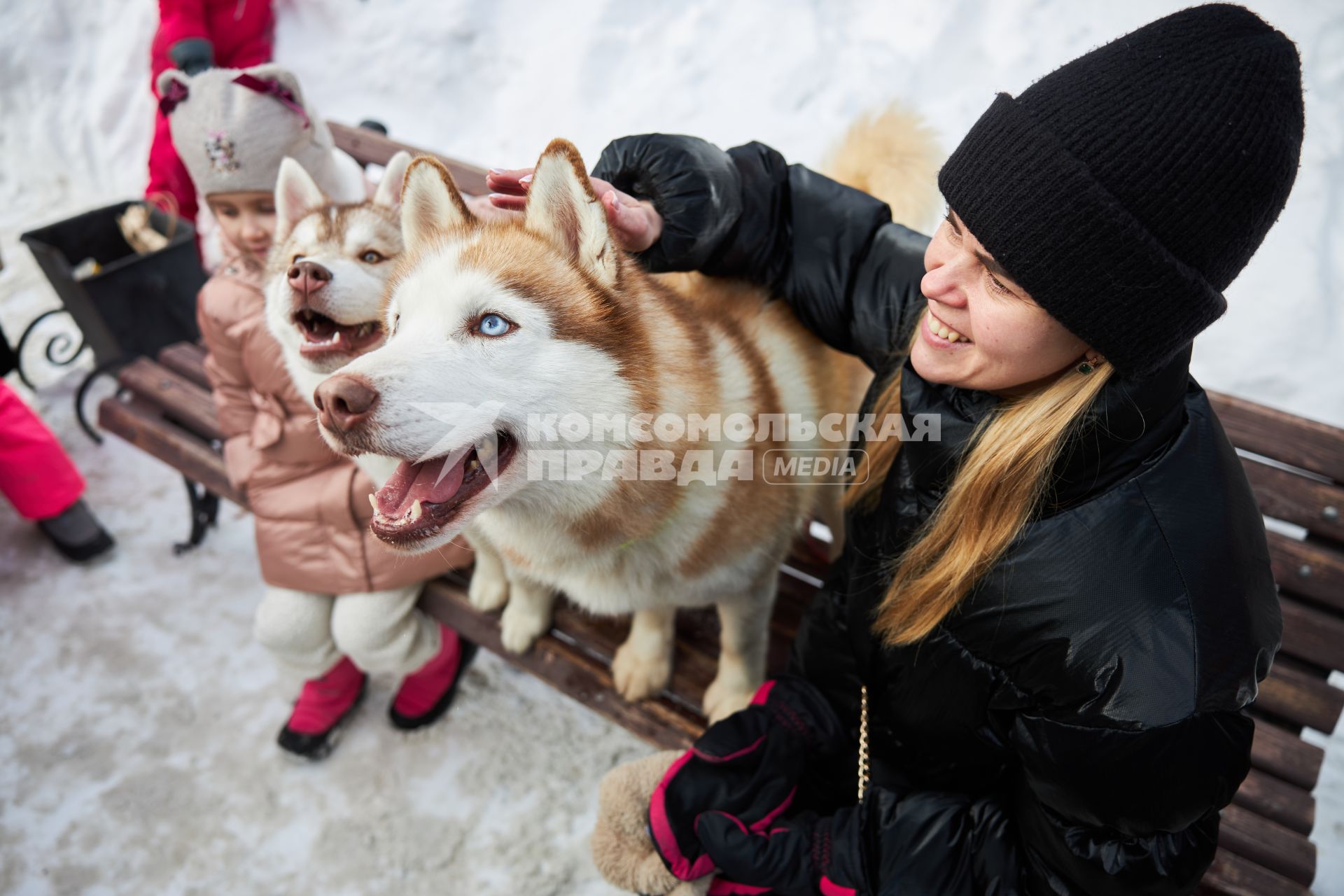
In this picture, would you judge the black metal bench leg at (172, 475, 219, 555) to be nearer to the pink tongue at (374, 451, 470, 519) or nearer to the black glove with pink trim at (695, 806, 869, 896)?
the pink tongue at (374, 451, 470, 519)

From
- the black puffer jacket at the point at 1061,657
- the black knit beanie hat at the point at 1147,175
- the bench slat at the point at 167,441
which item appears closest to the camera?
the black knit beanie hat at the point at 1147,175

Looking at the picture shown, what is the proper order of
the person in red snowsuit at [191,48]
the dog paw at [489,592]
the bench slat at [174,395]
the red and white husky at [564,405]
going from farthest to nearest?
1. the person in red snowsuit at [191,48]
2. the bench slat at [174,395]
3. the dog paw at [489,592]
4. the red and white husky at [564,405]

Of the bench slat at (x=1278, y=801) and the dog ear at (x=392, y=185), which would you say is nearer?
the bench slat at (x=1278, y=801)

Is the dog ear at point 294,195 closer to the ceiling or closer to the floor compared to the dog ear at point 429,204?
closer to the floor

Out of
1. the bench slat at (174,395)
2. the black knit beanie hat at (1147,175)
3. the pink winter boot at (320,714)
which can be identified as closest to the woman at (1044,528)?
the black knit beanie hat at (1147,175)

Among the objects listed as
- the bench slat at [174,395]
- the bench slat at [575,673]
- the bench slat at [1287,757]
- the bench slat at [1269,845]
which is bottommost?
the bench slat at [174,395]

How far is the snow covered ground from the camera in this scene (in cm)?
234

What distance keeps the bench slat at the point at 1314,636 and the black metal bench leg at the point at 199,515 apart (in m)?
3.57

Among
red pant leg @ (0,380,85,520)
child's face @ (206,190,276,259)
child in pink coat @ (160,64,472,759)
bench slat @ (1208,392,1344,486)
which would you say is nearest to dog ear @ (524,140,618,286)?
child in pink coat @ (160,64,472,759)

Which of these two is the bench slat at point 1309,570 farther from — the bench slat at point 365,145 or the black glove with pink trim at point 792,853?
the bench slat at point 365,145

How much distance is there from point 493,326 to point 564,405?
176 millimetres

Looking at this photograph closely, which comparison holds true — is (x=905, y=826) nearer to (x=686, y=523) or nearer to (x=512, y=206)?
(x=686, y=523)

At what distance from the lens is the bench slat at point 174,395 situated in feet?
9.19

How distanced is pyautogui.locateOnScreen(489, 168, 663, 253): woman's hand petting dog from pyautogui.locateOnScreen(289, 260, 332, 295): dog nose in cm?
42
